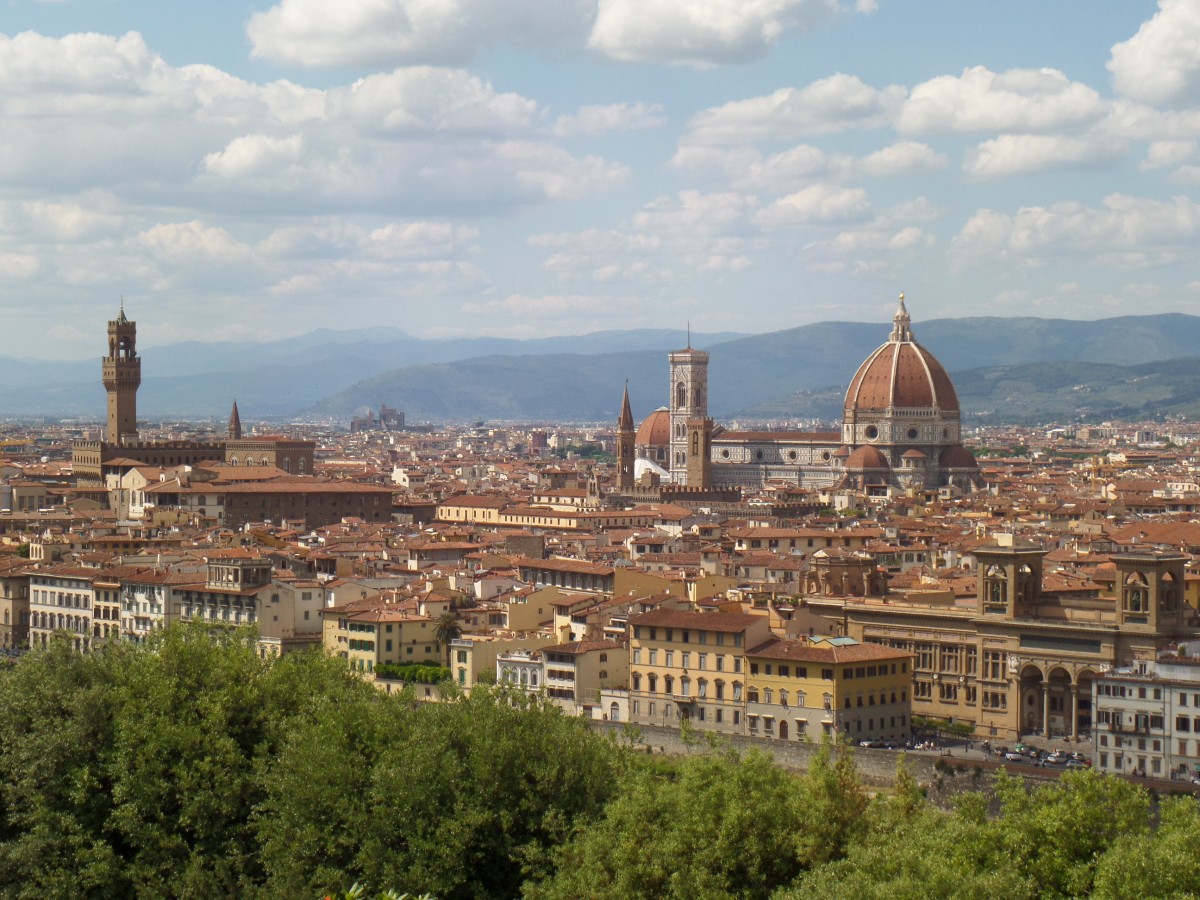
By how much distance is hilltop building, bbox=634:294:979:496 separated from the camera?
142m

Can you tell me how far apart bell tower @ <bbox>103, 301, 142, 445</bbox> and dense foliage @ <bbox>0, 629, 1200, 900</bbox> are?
81.7 meters

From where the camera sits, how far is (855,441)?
490ft

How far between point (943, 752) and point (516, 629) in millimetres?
13924

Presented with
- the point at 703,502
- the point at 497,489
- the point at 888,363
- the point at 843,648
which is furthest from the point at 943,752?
the point at 888,363

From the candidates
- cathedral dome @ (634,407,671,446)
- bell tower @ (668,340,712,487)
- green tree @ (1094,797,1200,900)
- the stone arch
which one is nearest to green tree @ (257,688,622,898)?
green tree @ (1094,797,1200,900)

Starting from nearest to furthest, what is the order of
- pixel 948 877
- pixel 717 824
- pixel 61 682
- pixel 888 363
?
pixel 948 877 → pixel 717 824 → pixel 61 682 → pixel 888 363

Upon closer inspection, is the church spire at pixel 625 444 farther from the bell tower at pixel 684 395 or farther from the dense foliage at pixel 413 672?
the dense foliage at pixel 413 672

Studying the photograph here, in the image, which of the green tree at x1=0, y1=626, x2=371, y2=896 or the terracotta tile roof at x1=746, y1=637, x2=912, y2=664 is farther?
the terracotta tile roof at x1=746, y1=637, x2=912, y2=664

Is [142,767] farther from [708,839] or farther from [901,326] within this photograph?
[901,326]

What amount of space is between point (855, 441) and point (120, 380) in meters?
50.7

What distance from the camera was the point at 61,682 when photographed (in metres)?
40.2

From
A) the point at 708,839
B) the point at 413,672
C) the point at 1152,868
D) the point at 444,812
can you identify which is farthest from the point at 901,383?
the point at 1152,868

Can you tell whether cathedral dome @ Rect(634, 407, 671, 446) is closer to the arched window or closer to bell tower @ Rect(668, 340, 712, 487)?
bell tower @ Rect(668, 340, 712, 487)

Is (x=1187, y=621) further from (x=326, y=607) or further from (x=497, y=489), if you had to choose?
(x=497, y=489)
